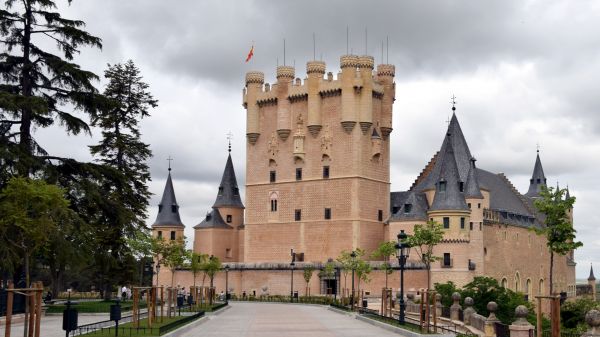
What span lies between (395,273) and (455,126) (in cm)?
1766

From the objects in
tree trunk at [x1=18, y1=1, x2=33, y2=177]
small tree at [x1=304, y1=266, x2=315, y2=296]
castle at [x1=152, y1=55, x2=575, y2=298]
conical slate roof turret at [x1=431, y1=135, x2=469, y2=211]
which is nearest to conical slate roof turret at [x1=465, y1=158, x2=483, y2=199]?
castle at [x1=152, y1=55, x2=575, y2=298]

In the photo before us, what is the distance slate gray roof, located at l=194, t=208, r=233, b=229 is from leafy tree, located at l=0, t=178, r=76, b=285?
182 ft

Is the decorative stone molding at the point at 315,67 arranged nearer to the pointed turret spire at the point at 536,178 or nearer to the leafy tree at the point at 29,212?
the pointed turret spire at the point at 536,178

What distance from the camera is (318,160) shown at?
263ft

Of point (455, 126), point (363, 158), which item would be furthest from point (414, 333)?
point (455, 126)

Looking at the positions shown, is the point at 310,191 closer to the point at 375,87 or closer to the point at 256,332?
the point at 375,87

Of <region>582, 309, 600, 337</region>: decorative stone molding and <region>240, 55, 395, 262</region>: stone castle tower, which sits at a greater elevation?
<region>240, 55, 395, 262</region>: stone castle tower

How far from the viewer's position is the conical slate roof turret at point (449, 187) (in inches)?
2840

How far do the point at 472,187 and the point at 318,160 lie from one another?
14.7 m

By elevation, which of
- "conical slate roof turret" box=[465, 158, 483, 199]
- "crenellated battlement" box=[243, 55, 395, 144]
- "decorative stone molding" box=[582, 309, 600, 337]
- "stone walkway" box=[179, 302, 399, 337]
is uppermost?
"crenellated battlement" box=[243, 55, 395, 144]

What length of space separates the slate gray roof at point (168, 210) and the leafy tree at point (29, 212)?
5654cm

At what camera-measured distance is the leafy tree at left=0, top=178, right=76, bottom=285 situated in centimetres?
2947

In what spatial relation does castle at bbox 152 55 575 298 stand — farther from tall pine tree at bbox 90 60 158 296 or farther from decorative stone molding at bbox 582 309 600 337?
decorative stone molding at bbox 582 309 600 337

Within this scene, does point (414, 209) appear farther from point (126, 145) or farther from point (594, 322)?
point (594, 322)
